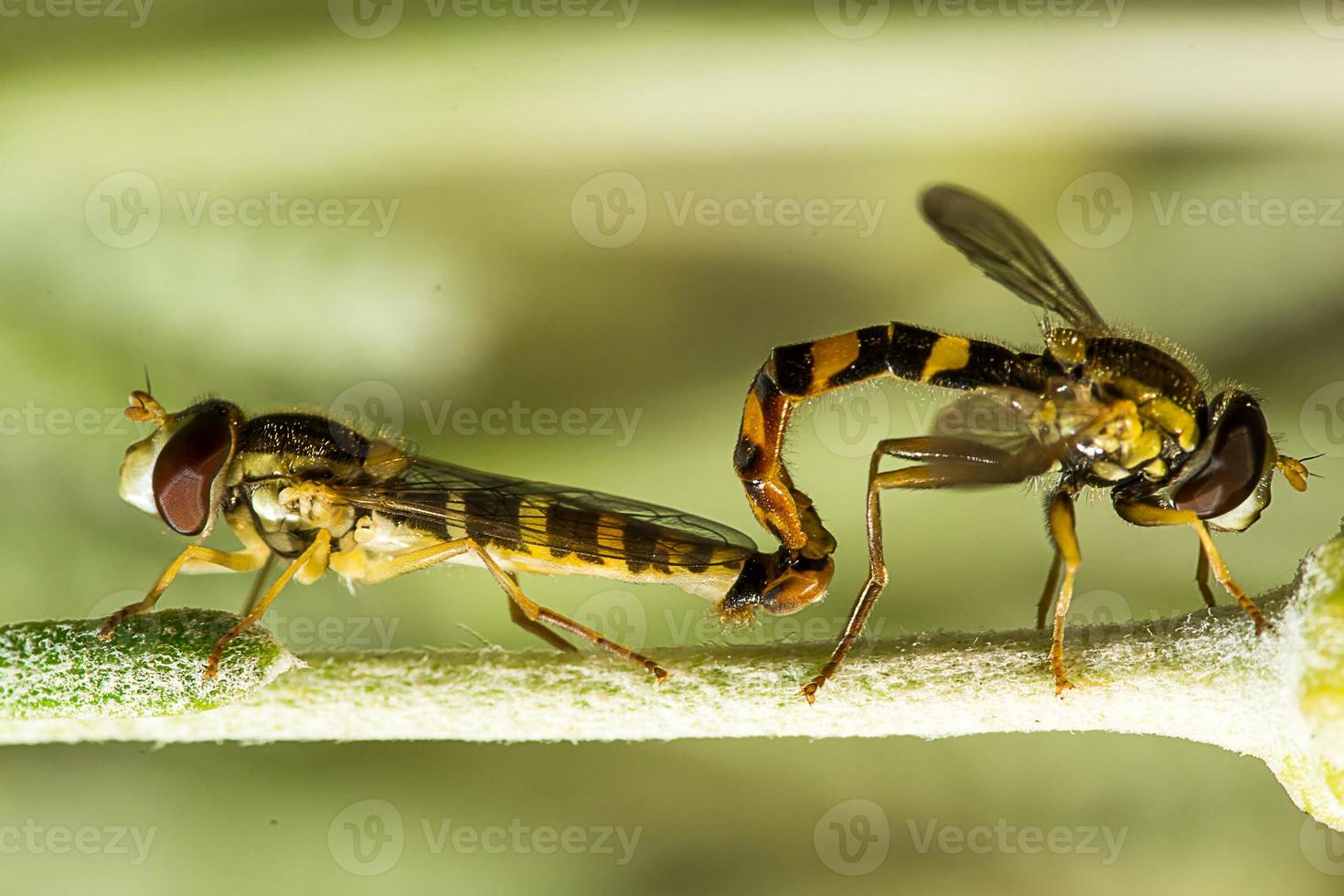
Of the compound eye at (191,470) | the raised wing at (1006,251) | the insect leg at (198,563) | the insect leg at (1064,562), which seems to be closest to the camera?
the insect leg at (1064,562)

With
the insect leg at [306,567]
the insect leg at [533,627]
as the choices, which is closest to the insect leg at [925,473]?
the insect leg at [533,627]

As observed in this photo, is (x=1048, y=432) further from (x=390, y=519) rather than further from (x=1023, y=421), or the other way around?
(x=390, y=519)

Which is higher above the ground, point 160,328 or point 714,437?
point 160,328

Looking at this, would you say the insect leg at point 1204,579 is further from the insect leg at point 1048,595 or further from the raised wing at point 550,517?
the raised wing at point 550,517

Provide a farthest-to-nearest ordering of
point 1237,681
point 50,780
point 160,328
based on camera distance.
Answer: point 160,328
point 50,780
point 1237,681

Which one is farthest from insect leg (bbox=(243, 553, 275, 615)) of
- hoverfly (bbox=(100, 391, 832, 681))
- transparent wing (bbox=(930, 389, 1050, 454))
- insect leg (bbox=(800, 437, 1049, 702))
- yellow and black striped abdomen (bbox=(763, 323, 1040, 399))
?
transparent wing (bbox=(930, 389, 1050, 454))

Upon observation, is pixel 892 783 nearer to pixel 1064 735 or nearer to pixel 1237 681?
pixel 1064 735

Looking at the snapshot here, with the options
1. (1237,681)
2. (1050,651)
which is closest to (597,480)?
(1050,651)

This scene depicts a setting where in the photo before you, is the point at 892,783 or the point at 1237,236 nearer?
the point at 892,783
